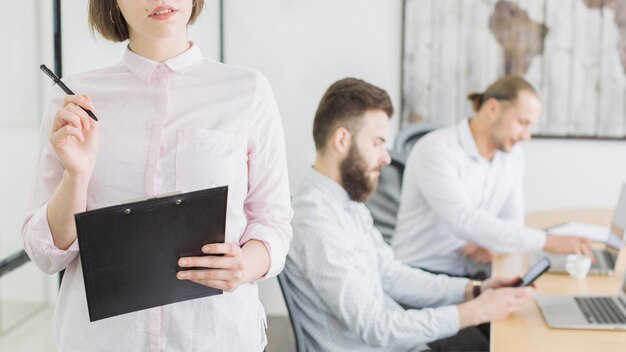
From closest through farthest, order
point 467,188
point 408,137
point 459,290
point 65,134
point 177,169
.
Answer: point 65,134
point 177,169
point 459,290
point 467,188
point 408,137

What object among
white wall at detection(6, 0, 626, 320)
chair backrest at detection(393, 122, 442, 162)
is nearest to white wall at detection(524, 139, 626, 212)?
white wall at detection(6, 0, 626, 320)

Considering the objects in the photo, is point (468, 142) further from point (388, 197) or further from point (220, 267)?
point (220, 267)

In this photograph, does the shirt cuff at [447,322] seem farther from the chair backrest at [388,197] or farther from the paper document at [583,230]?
the chair backrest at [388,197]

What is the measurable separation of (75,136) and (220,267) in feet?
0.92

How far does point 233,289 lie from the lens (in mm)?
1202

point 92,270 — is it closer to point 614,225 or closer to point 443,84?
point 614,225

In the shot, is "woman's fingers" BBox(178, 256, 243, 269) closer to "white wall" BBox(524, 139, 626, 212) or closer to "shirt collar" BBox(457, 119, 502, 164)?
"shirt collar" BBox(457, 119, 502, 164)

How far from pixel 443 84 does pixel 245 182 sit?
3044 millimetres

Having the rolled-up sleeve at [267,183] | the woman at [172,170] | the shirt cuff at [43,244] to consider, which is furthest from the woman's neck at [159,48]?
the shirt cuff at [43,244]

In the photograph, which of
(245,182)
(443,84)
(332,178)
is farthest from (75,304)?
(443,84)

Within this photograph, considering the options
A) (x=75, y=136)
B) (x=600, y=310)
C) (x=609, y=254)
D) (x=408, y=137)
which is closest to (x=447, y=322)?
(x=600, y=310)


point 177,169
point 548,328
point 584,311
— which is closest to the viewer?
point 177,169

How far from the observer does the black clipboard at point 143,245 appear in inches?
42.2

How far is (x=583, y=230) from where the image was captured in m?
3.07
